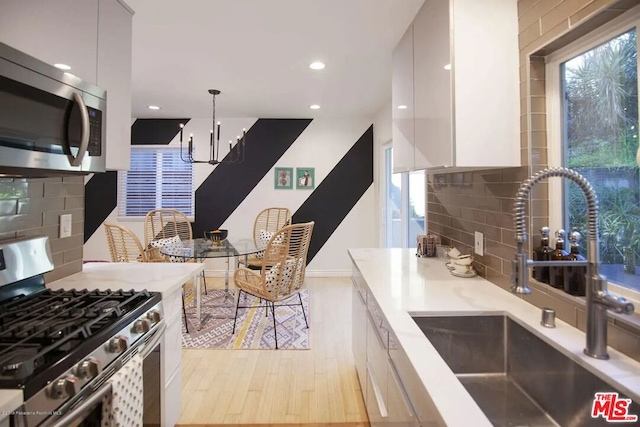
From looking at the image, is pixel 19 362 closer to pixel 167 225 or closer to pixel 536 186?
pixel 536 186

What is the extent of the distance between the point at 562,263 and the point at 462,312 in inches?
14.8

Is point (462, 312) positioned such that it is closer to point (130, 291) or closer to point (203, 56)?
point (130, 291)

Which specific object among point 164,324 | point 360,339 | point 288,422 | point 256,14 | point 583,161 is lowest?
point 288,422

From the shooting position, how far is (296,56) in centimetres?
284

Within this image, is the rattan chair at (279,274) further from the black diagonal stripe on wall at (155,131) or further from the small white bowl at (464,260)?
the black diagonal stripe on wall at (155,131)

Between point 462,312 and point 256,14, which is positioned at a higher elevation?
point 256,14

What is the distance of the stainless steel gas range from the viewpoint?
2.72ft

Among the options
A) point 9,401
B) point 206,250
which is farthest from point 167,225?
point 9,401

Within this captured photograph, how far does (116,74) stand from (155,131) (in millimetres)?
3649

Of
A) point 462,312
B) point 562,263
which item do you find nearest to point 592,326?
point 562,263

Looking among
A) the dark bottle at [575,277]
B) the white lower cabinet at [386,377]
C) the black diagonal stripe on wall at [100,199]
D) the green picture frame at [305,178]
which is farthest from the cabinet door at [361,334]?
the black diagonal stripe on wall at [100,199]

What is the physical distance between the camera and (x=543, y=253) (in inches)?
51.1

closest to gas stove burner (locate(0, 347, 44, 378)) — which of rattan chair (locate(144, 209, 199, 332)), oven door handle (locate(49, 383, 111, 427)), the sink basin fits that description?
oven door handle (locate(49, 383, 111, 427))

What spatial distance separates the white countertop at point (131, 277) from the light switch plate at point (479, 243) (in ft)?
4.91
